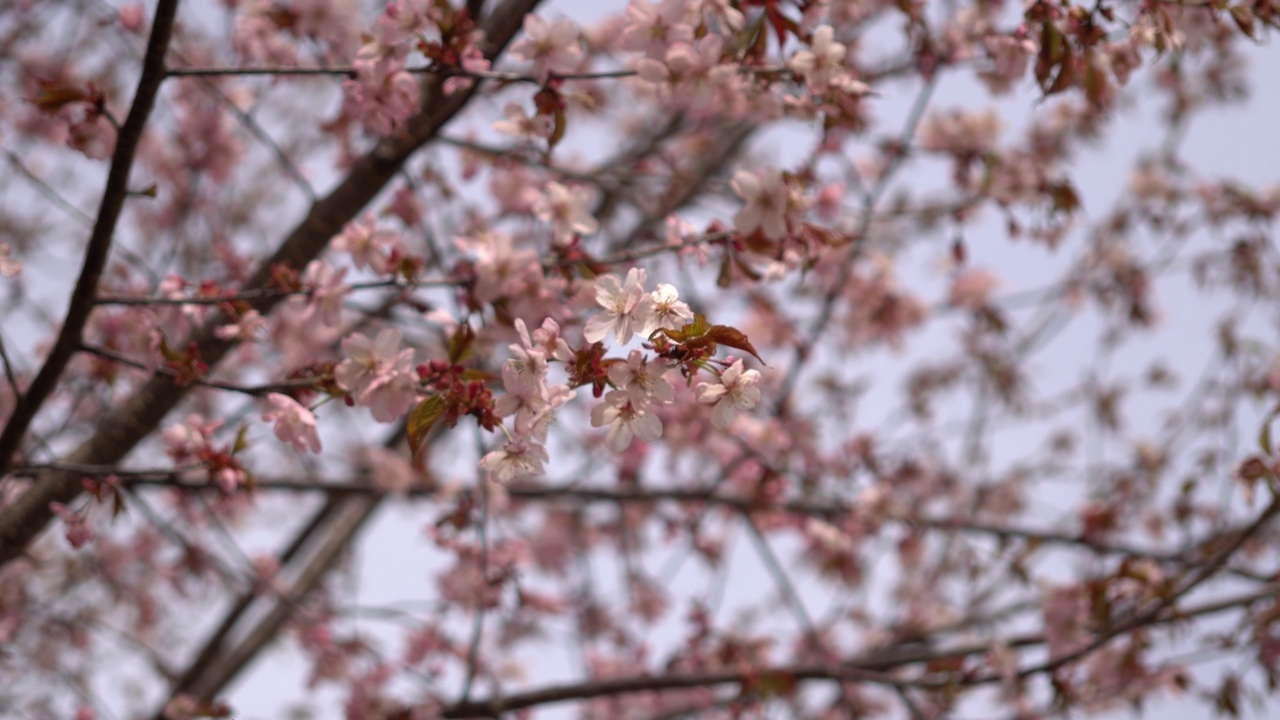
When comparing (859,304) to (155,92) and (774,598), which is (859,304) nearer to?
(774,598)

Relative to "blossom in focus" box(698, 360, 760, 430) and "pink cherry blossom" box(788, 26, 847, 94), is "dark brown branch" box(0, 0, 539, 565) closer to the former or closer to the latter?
"pink cherry blossom" box(788, 26, 847, 94)

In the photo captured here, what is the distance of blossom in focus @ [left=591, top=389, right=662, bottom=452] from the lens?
50.0 inches

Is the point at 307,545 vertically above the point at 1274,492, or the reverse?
the point at 307,545

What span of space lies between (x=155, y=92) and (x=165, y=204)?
2.97 metres

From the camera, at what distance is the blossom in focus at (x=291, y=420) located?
1.51 meters

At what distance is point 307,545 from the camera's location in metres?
4.30

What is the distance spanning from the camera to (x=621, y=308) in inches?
49.4

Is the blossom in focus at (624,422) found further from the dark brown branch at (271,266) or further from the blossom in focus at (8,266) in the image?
the blossom in focus at (8,266)

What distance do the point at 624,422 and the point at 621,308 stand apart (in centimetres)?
16

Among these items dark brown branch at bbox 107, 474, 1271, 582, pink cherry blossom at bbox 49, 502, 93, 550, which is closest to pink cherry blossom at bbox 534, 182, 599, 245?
pink cherry blossom at bbox 49, 502, 93, 550

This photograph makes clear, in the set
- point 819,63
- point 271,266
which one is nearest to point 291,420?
point 271,266

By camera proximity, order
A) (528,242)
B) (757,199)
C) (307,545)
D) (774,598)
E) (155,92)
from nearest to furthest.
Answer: (155,92) → (757,199) → (528,242) → (307,545) → (774,598)

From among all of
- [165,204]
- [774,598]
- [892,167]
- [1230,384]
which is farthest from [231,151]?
[1230,384]

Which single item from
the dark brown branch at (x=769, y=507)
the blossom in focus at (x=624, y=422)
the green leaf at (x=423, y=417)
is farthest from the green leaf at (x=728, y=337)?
the dark brown branch at (x=769, y=507)
